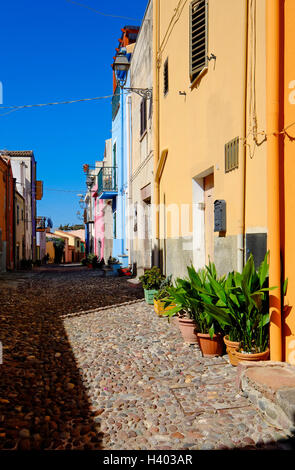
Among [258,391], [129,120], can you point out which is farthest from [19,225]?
[258,391]

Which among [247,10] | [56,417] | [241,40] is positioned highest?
[247,10]

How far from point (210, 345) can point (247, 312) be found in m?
0.73

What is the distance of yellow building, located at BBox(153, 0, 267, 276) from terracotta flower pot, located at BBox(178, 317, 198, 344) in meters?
0.80

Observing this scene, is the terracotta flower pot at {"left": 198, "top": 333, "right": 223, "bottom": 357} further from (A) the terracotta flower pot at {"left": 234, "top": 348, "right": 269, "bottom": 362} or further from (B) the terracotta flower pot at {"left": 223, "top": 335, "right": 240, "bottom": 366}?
(A) the terracotta flower pot at {"left": 234, "top": 348, "right": 269, "bottom": 362}

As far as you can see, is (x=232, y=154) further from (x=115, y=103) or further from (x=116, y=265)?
(x=115, y=103)

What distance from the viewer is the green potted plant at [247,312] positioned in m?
3.45

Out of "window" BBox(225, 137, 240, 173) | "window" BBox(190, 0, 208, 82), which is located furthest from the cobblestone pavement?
"window" BBox(190, 0, 208, 82)

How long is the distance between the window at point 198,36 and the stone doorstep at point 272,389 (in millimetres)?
4264

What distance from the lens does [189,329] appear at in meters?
4.52

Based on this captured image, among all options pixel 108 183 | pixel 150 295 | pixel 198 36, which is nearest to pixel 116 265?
pixel 108 183

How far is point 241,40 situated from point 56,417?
13.9ft

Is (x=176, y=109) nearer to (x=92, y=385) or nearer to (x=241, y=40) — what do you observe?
(x=241, y=40)

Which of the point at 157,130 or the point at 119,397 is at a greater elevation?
the point at 157,130

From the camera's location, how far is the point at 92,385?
3477 millimetres
